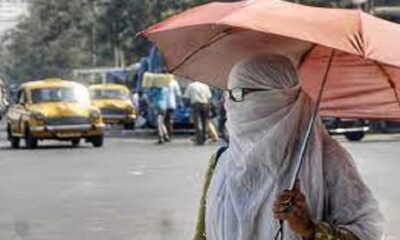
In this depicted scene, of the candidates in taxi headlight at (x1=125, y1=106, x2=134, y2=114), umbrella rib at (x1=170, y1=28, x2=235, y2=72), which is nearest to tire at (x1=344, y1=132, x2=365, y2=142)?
taxi headlight at (x1=125, y1=106, x2=134, y2=114)

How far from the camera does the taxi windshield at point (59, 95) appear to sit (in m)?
29.0

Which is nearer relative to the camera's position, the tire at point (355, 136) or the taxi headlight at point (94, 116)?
the taxi headlight at point (94, 116)

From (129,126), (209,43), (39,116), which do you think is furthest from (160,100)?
(209,43)

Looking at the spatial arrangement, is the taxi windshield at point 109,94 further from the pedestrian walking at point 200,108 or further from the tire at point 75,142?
the pedestrian walking at point 200,108

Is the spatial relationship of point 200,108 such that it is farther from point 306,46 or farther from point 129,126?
point 306,46

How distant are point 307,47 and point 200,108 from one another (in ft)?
78.1

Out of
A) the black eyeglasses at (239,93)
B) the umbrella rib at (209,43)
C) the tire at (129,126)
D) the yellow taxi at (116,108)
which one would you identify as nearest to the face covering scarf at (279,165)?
the black eyeglasses at (239,93)

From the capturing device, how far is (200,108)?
91.4 feet

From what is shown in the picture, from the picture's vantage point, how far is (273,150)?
3469 mm

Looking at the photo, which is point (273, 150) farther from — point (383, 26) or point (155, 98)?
point (155, 98)

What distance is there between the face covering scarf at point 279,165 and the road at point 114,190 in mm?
7105

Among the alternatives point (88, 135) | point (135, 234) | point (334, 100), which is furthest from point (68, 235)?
point (88, 135)

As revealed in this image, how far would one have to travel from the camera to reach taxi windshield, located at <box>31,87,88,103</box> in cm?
2903

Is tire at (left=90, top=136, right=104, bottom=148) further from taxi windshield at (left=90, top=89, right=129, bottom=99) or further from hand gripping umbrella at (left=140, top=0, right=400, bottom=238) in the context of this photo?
hand gripping umbrella at (left=140, top=0, right=400, bottom=238)
